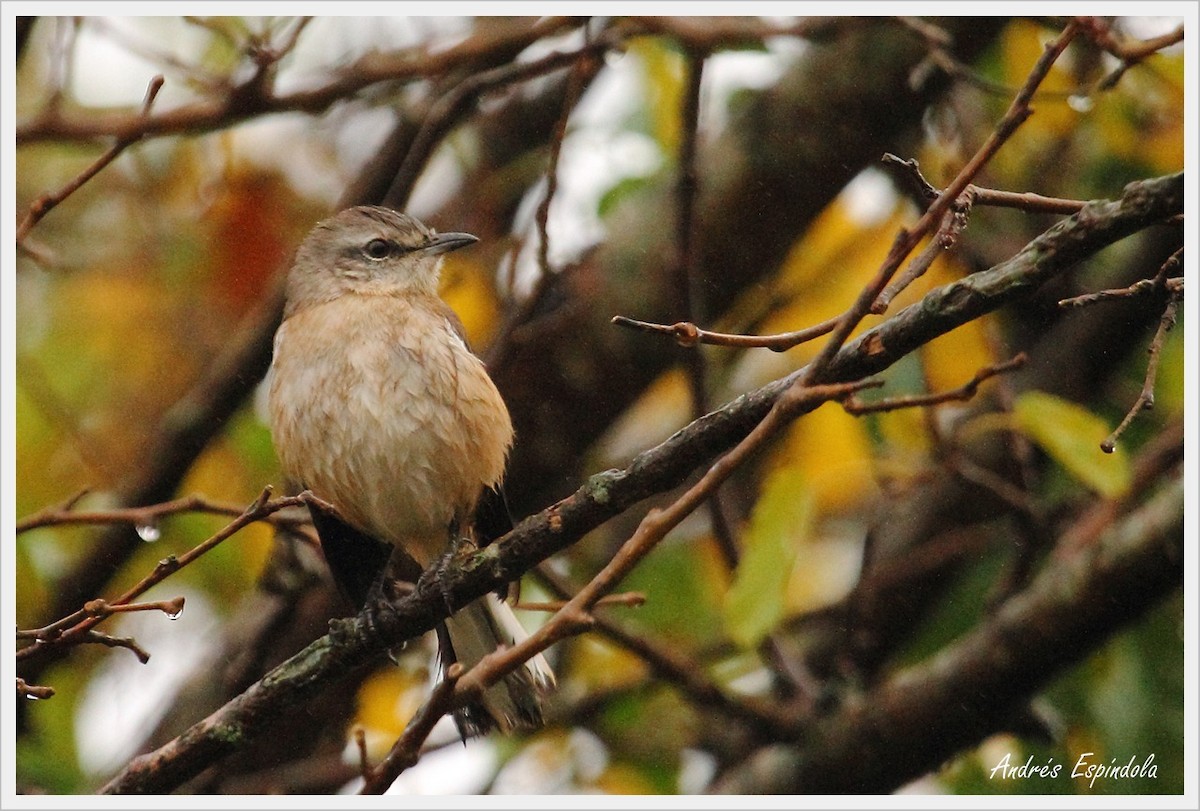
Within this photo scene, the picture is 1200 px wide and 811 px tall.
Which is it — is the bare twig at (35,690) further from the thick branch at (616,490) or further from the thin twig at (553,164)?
the thin twig at (553,164)

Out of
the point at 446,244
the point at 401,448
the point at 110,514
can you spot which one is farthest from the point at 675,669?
the point at 110,514

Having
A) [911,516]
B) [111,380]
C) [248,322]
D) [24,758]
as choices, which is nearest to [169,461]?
[248,322]

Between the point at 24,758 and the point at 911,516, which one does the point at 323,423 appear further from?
the point at 911,516

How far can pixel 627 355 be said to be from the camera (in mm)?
5934

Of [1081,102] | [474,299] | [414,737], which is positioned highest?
[474,299]

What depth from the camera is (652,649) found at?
4859 mm

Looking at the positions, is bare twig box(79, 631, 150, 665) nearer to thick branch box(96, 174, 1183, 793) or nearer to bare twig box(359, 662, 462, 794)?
thick branch box(96, 174, 1183, 793)

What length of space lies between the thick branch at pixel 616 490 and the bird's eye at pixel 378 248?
5.74ft

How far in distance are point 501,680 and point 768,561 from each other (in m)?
0.95

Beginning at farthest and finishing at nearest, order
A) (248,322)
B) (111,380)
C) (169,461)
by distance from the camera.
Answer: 1. (111,380)
2. (248,322)
3. (169,461)

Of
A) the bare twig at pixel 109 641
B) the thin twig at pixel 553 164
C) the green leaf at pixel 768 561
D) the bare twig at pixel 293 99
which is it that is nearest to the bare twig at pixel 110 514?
the bare twig at pixel 109 641

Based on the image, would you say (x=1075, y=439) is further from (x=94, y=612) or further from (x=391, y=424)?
(x=94, y=612)

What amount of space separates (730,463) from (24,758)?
362cm

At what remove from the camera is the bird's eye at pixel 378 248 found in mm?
5371
